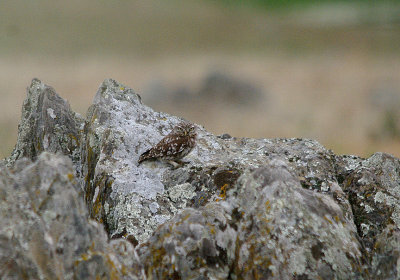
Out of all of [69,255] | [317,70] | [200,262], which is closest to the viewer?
[69,255]

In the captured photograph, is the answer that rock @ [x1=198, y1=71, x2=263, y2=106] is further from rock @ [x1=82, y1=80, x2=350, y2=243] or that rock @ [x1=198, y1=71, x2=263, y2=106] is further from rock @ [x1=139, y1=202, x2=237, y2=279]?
rock @ [x1=139, y1=202, x2=237, y2=279]

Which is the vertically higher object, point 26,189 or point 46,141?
point 46,141

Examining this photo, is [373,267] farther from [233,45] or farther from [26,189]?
[233,45]

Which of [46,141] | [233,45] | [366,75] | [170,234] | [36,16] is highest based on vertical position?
[36,16]

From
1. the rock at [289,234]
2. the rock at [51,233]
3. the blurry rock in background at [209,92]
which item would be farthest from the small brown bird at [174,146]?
the blurry rock in background at [209,92]

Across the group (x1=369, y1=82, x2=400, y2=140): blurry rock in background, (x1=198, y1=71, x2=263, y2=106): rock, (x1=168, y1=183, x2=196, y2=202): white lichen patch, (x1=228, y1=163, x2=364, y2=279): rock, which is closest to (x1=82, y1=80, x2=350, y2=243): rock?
(x1=168, y1=183, x2=196, y2=202): white lichen patch

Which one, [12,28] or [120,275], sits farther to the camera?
[12,28]

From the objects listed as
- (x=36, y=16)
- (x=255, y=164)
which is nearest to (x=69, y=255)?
(x=255, y=164)
